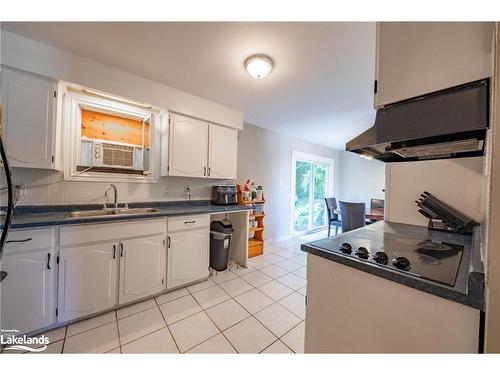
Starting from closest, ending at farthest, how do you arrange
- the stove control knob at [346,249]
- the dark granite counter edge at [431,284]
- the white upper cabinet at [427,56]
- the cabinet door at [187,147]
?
the dark granite counter edge at [431,284] → the white upper cabinet at [427,56] → the stove control knob at [346,249] → the cabinet door at [187,147]

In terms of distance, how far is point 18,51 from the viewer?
1.47 metres

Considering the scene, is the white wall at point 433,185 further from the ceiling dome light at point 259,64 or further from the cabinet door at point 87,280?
the cabinet door at point 87,280

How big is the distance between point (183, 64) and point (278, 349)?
2433mm

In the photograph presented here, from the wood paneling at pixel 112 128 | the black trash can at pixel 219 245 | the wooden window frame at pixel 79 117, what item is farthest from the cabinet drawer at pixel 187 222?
the wood paneling at pixel 112 128

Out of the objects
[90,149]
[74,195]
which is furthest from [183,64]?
[74,195]

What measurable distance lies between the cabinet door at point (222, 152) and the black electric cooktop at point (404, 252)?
184 cm

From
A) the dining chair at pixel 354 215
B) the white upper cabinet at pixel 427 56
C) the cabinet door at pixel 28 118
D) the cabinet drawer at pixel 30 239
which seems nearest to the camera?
the white upper cabinet at pixel 427 56

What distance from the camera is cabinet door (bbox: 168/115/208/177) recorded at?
229cm

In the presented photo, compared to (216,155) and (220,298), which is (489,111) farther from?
(216,155)

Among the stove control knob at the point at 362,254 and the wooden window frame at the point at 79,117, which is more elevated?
the wooden window frame at the point at 79,117

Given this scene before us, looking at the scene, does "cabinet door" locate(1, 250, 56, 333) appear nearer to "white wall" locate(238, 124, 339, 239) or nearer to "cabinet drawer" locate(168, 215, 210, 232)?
"cabinet drawer" locate(168, 215, 210, 232)

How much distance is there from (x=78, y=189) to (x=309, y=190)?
14.6 feet

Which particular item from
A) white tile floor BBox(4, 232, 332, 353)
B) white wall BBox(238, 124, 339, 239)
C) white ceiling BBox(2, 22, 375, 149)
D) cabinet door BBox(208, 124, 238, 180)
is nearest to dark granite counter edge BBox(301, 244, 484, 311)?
white tile floor BBox(4, 232, 332, 353)

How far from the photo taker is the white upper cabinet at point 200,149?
2305 mm
